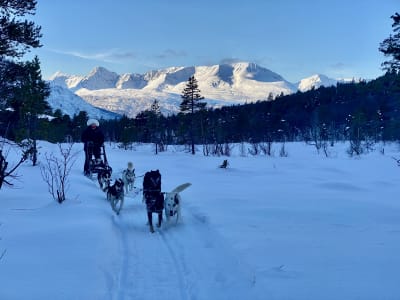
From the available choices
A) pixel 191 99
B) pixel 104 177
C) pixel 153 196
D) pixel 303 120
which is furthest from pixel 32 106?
pixel 303 120

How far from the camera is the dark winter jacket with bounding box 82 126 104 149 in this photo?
13453 mm

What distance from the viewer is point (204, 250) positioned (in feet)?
19.9

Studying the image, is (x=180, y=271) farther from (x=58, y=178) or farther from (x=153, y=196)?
Result: (x=58, y=178)

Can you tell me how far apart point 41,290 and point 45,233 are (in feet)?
7.59

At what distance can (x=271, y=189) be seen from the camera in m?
12.5

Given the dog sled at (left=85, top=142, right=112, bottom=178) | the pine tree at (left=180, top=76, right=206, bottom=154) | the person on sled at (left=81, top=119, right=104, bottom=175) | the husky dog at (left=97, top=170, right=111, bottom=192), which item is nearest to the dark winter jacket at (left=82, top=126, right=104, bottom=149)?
the person on sled at (left=81, top=119, right=104, bottom=175)

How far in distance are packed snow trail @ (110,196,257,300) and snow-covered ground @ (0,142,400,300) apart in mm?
14

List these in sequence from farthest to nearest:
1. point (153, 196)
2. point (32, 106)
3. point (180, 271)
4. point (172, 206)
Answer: point (32, 106), point (172, 206), point (153, 196), point (180, 271)

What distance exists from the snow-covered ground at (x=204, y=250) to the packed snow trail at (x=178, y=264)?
14mm

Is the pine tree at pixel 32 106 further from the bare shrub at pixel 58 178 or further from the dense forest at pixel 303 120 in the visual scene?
the dense forest at pixel 303 120

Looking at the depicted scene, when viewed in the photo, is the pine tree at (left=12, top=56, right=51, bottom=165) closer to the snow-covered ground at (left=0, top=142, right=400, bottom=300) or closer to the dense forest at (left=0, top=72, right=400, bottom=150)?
the snow-covered ground at (left=0, top=142, right=400, bottom=300)

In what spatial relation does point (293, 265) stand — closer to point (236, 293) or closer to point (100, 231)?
point (236, 293)

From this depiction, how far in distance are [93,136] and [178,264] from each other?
904 cm

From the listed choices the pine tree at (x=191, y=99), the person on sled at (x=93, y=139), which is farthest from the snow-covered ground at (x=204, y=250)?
the pine tree at (x=191, y=99)
